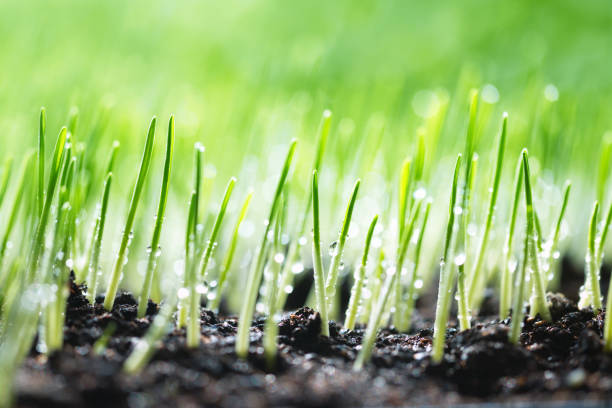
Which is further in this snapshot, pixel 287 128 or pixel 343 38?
pixel 343 38

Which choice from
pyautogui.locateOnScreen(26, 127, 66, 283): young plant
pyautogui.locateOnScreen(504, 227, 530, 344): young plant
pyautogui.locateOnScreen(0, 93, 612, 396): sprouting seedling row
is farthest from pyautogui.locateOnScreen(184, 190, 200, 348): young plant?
pyautogui.locateOnScreen(504, 227, 530, 344): young plant

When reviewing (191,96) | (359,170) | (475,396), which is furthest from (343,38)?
(475,396)

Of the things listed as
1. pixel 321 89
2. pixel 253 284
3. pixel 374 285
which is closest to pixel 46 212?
pixel 253 284

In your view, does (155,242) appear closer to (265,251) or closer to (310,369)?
(265,251)

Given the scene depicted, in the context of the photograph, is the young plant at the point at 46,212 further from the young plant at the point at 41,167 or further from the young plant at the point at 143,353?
the young plant at the point at 143,353

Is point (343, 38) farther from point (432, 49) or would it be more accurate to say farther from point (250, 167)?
point (250, 167)

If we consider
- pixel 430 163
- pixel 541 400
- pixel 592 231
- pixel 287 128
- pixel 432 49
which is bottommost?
pixel 541 400

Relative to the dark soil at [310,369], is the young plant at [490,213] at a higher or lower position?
higher

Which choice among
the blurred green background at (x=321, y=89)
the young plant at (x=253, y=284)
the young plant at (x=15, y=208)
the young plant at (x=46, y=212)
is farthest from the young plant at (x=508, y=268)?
the young plant at (x=15, y=208)
